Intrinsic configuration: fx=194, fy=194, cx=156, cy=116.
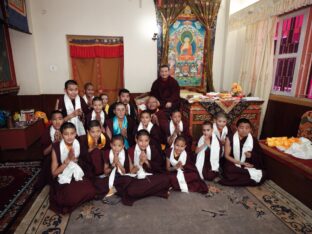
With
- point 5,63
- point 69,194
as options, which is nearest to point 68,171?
point 69,194

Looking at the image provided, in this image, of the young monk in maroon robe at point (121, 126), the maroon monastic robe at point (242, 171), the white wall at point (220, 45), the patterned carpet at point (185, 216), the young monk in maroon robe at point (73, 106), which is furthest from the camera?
the white wall at point (220, 45)

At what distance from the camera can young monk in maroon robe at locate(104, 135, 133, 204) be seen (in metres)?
2.13

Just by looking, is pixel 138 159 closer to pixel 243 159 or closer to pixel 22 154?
pixel 243 159

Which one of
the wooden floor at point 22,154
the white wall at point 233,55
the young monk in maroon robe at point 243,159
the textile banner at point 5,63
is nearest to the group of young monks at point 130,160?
the young monk in maroon robe at point 243,159

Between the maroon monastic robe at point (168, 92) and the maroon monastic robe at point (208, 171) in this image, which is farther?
the maroon monastic robe at point (168, 92)

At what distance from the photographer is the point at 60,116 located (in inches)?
101

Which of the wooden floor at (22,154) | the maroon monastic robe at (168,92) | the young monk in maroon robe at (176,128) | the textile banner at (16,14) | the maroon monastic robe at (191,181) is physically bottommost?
the wooden floor at (22,154)

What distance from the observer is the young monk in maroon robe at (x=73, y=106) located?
293 centimetres

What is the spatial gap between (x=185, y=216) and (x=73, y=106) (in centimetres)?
229

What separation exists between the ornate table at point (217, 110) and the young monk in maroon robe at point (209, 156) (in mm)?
1016

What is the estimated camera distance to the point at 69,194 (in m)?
1.94

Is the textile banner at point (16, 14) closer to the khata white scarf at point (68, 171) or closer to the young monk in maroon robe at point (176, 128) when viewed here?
the khata white scarf at point (68, 171)

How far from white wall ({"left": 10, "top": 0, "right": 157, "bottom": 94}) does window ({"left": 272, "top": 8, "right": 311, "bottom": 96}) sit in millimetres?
2730

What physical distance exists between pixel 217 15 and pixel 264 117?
9.30ft
